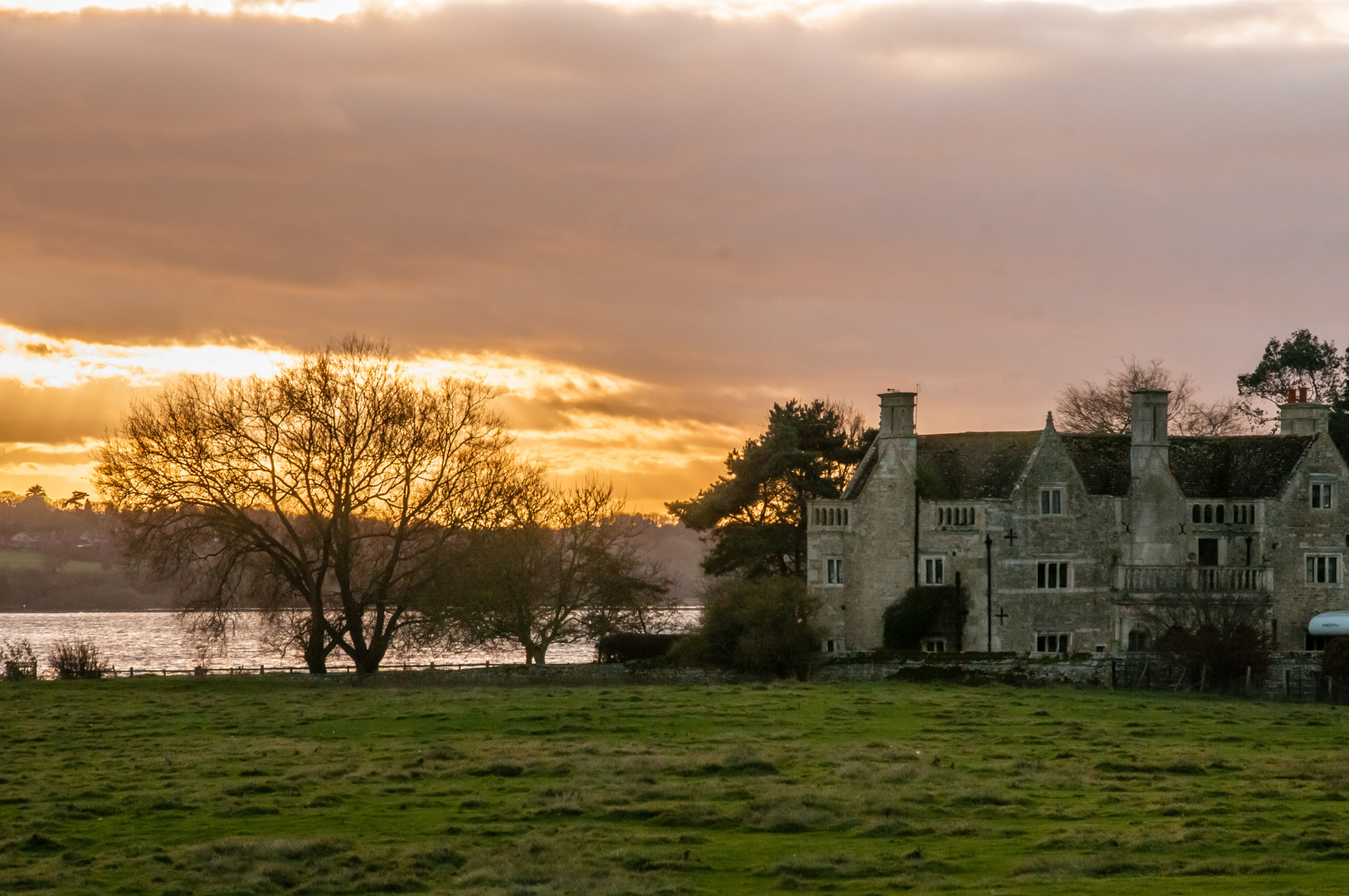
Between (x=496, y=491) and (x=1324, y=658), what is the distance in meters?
34.9

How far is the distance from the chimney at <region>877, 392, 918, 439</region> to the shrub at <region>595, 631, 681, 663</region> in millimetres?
14052

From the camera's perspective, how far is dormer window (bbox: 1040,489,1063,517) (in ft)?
221

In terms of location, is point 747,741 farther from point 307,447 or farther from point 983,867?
point 307,447

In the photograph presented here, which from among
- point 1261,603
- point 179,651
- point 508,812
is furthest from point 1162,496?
point 179,651

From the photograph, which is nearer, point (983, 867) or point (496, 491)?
point (983, 867)

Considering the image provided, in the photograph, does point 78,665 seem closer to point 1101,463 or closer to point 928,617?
point 928,617

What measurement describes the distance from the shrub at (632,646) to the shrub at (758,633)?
30.2 feet

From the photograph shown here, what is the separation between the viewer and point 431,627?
69.9m

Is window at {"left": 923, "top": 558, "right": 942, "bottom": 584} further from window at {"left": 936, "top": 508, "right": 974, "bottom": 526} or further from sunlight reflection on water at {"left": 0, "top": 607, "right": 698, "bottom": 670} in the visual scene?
sunlight reflection on water at {"left": 0, "top": 607, "right": 698, "bottom": 670}

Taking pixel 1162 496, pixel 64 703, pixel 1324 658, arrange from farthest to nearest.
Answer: pixel 1162 496
pixel 1324 658
pixel 64 703

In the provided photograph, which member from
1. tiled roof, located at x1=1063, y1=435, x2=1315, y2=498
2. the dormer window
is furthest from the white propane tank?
the dormer window

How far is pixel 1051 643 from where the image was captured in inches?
2638

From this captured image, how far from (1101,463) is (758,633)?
Answer: 1801 centimetres

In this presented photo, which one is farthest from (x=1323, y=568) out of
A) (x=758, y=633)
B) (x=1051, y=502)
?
(x=758, y=633)
